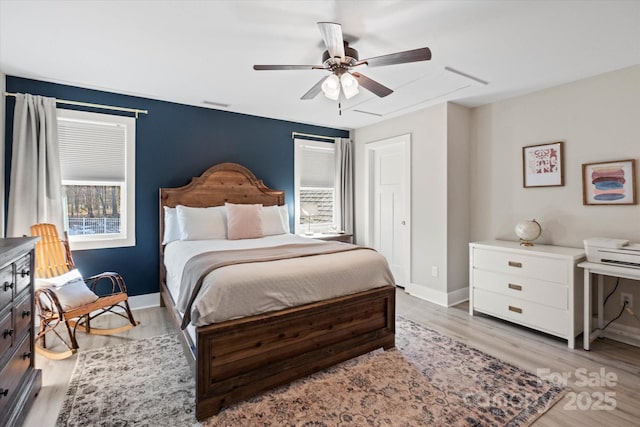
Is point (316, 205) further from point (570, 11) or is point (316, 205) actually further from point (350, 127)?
point (570, 11)

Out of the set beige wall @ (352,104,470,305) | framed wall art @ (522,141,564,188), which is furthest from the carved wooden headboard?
framed wall art @ (522,141,564,188)

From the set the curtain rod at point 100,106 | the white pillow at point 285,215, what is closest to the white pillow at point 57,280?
the curtain rod at point 100,106

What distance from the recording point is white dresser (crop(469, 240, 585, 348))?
275 cm

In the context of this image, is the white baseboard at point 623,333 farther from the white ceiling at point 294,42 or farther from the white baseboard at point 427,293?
the white ceiling at point 294,42

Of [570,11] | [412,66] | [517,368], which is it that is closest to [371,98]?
[412,66]

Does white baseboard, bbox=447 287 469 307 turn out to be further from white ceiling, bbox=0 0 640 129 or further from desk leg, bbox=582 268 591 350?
white ceiling, bbox=0 0 640 129

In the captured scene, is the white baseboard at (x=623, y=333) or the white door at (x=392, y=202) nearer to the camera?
the white baseboard at (x=623, y=333)

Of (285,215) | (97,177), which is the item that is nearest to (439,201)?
(285,215)

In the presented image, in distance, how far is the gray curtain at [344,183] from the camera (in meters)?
5.18

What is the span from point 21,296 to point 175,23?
2003 millimetres

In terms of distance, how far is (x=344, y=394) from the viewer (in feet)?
6.78

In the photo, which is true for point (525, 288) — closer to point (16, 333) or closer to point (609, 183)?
point (609, 183)

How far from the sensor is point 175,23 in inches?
84.7

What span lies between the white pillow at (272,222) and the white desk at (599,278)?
3101 mm
